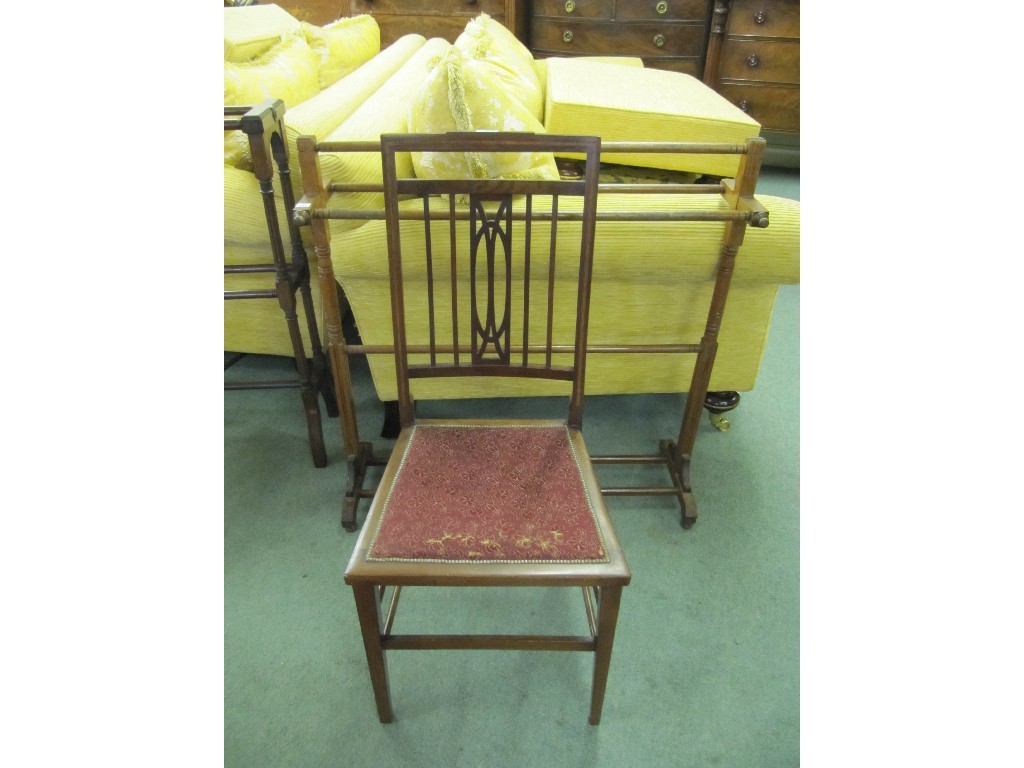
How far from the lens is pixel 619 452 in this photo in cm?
176

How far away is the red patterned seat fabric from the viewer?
917 millimetres

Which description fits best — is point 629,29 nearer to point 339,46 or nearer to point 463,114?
point 339,46

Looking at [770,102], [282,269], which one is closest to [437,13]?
[770,102]

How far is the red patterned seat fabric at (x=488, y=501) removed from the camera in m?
0.92

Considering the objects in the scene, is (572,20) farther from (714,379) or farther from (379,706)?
(379,706)

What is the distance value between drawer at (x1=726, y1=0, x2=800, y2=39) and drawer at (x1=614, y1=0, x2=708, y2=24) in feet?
0.57

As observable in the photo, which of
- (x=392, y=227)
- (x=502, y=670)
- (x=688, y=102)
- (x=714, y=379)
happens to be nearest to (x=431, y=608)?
(x=502, y=670)

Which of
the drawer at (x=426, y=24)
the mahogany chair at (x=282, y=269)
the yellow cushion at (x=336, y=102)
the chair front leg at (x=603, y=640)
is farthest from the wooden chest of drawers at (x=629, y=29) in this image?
the chair front leg at (x=603, y=640)

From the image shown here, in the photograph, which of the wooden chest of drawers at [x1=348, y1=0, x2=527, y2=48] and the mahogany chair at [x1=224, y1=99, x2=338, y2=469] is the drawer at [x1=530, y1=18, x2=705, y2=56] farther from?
the mahogany chair at [x1=224, y1=99, x2=338, y2=469]

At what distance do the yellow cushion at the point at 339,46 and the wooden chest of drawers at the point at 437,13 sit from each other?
84cm

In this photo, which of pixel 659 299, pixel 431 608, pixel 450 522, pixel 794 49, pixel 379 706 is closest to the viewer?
pixel 450 522

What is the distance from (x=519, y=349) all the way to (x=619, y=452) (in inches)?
22.2

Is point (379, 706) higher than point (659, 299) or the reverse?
the reverse

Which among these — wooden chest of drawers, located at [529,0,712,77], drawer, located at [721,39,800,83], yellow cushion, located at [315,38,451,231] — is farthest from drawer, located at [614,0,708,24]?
yellow cushion, located at [315,38,451,231]
